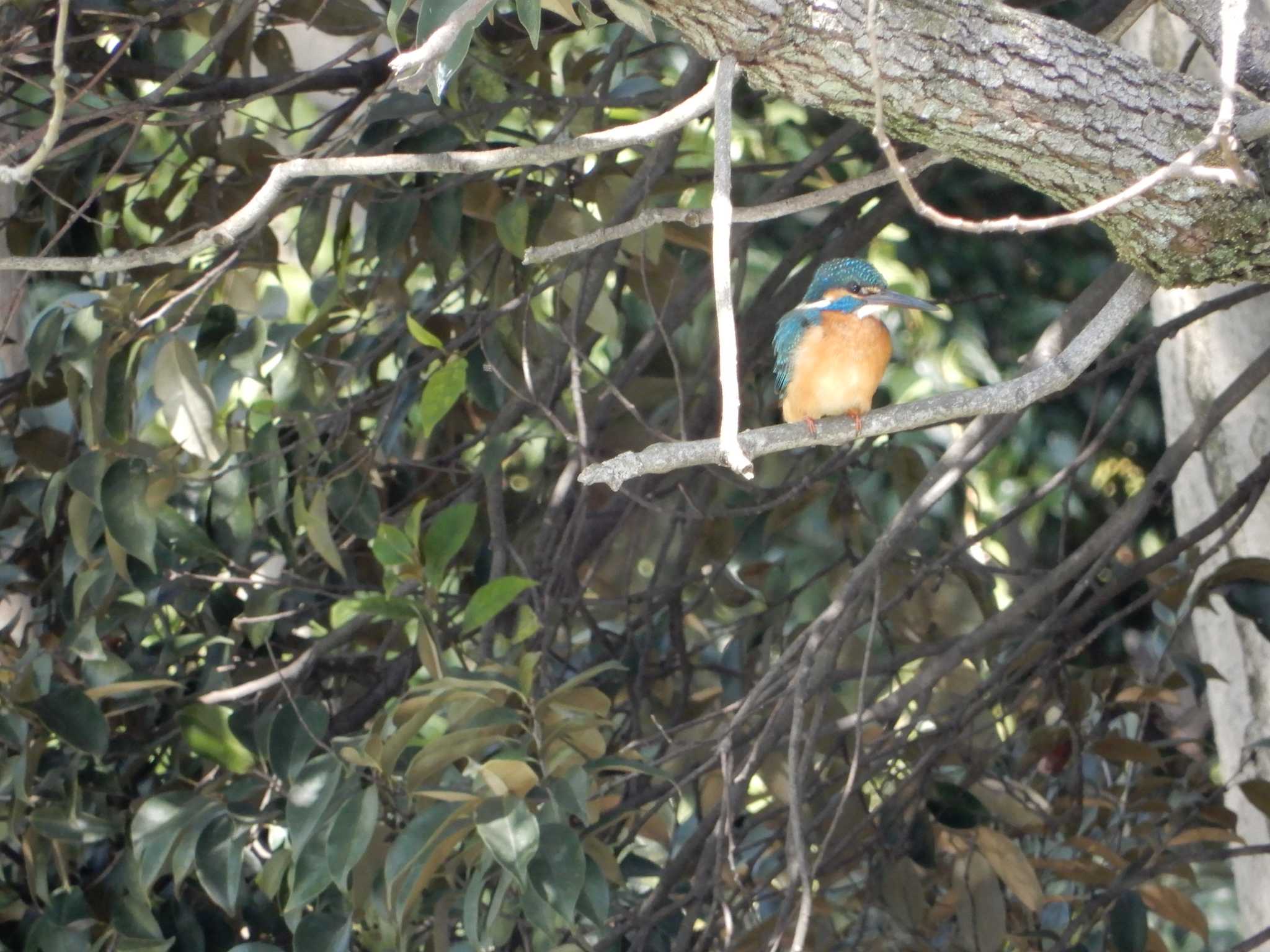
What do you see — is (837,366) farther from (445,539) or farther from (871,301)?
(445,539)

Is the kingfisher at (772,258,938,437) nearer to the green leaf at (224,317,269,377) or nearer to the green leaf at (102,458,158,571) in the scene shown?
the green leaf at (224,317,269,377)

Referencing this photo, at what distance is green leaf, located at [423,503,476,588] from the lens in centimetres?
269

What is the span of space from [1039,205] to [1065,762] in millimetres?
1450

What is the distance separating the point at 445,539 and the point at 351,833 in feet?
1.89

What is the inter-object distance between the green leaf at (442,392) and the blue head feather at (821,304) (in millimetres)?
666

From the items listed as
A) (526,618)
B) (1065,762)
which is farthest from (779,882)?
(526,618)

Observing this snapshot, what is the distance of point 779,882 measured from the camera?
3.80 metres

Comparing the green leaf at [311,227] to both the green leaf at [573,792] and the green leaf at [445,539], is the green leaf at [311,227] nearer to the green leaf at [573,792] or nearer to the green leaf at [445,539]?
the green leaf at [445,539]

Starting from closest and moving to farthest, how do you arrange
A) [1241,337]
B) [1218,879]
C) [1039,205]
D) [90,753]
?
[90,753] → [1241,337] → [1039,205] → [1218,879]

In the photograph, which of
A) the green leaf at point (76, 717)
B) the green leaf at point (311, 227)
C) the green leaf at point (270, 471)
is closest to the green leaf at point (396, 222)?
the green leaf at point (311, 227)

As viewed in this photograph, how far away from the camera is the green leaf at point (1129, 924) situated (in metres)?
3.03

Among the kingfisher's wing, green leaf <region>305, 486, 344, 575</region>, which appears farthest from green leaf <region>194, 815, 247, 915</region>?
the kingfisher's wing

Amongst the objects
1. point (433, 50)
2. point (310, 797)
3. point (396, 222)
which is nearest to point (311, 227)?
point (396, 222)

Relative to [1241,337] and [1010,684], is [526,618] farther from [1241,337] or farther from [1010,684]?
[1241,337]
